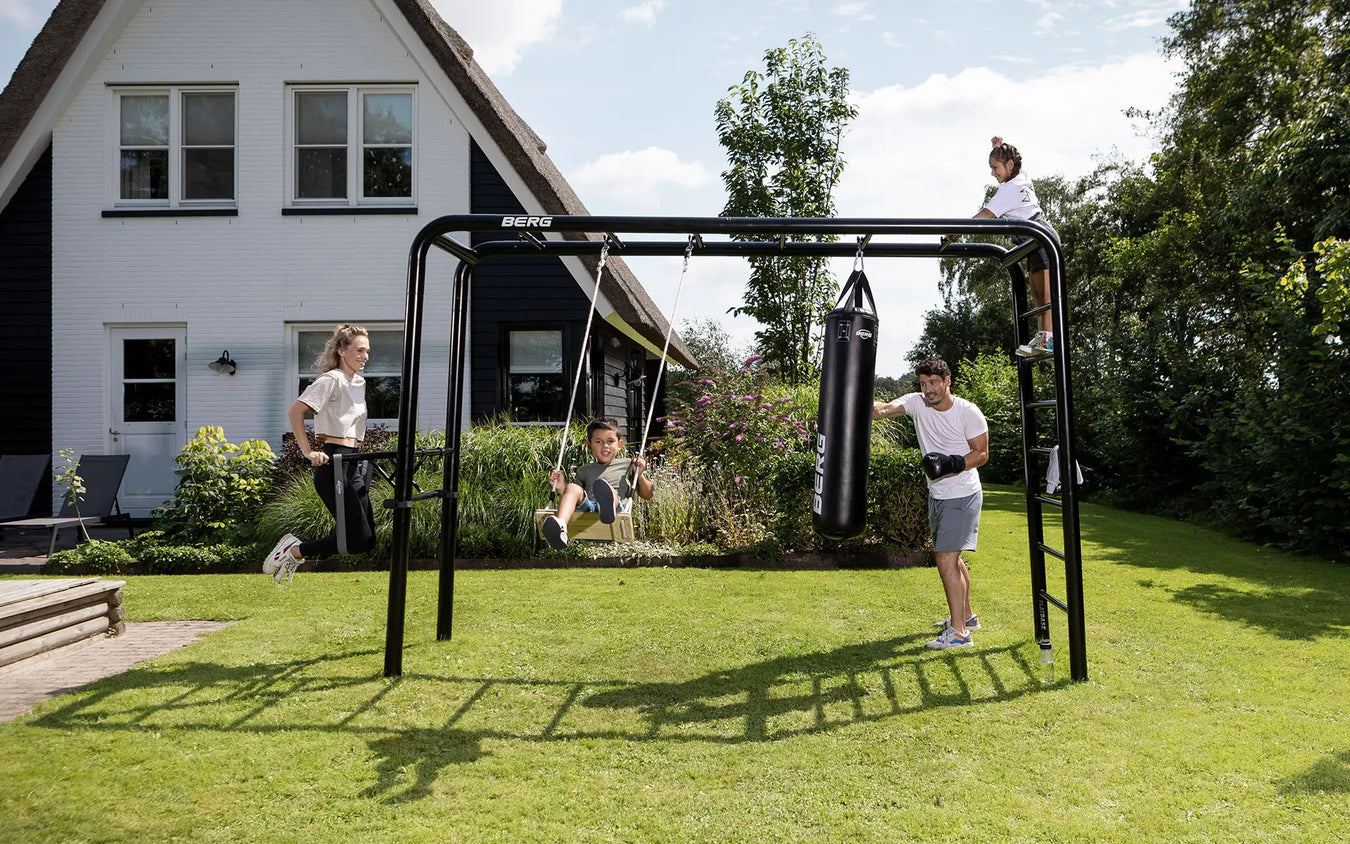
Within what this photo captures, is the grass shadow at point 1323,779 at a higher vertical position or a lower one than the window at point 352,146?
lower

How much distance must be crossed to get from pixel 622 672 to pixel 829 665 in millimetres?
1314

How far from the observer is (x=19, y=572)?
9.78 m

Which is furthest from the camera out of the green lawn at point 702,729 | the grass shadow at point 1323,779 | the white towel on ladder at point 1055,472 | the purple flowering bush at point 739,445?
the purple flowering bush at point 739,445

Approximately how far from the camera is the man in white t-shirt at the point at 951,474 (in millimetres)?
6219

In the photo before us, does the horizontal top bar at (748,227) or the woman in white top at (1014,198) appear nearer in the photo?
the horizontal top bar at (748,227)

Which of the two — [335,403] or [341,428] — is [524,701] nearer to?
[341,428]

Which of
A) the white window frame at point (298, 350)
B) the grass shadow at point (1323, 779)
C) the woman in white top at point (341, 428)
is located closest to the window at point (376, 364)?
the white window frame at point (298, 350)

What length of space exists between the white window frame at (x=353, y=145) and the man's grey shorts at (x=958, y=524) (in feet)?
32.8

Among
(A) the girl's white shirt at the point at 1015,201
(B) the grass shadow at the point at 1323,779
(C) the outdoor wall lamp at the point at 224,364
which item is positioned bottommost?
(B) the grass shadow at the point at 1323,779

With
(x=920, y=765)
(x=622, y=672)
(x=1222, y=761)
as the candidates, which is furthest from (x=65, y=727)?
(x=1222, y=761)

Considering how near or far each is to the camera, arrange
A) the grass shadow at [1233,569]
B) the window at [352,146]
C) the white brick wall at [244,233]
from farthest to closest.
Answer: the window at [352,146] < the white brick wall at [244,233] < the grass shadow at [1233,569]

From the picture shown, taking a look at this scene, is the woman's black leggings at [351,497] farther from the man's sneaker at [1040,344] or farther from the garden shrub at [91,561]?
the garden shrub at [91,561]

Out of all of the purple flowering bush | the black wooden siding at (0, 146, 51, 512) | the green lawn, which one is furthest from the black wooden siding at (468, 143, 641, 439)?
the black wooden siding at (0, 146, 51, 512)

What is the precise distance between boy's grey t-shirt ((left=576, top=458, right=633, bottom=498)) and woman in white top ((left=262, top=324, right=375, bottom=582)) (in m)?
1.53
